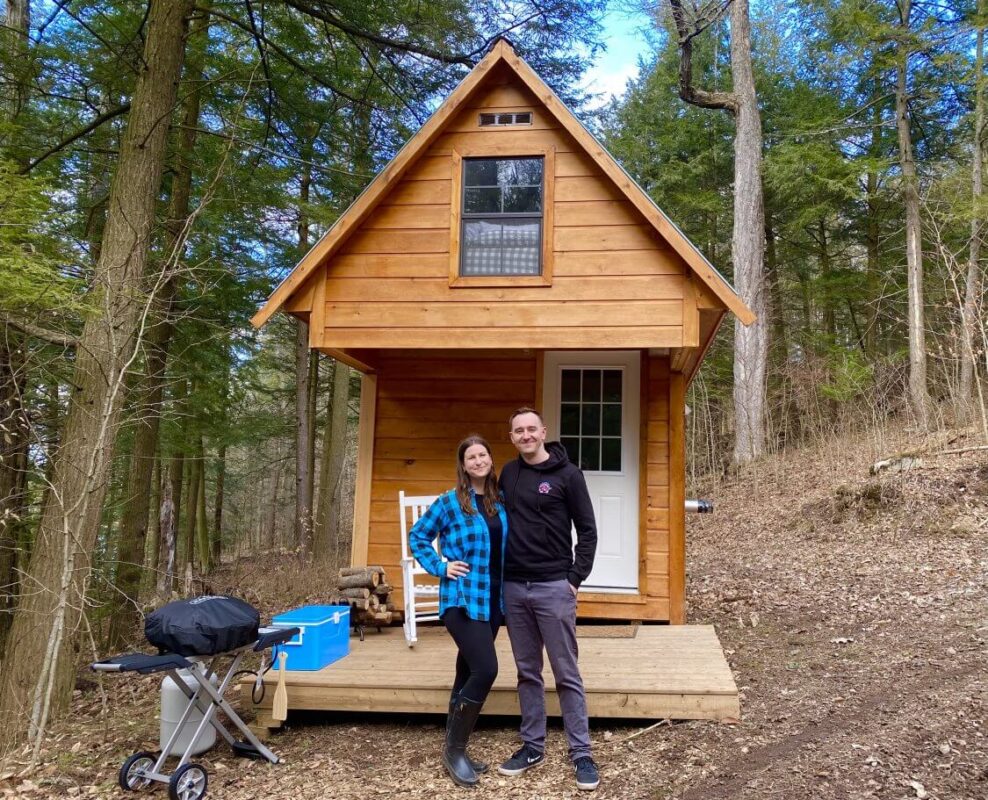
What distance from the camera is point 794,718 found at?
4418 millimetres

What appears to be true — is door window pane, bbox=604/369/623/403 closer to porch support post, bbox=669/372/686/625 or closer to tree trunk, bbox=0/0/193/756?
porch support post, bbox=669/372/686/625

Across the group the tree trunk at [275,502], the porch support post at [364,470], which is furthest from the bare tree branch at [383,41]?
the tree trunk at [275,502]

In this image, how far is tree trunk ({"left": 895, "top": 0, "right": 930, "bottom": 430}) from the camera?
1327 centimetres

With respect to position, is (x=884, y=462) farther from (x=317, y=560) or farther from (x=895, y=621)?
(x=317, y=560)

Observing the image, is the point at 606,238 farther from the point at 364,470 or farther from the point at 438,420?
the point at 364,470

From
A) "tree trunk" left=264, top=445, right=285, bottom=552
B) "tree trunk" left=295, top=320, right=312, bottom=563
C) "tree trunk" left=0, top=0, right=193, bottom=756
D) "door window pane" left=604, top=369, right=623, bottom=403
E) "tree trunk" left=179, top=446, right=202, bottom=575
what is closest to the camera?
"tree trunk" left=0, top=0, right=193, bottom=756

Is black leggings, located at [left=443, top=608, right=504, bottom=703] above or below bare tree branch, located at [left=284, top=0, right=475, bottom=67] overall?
below

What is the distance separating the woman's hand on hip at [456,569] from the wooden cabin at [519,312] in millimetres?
2460

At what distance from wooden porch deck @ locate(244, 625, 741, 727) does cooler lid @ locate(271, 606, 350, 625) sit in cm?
34

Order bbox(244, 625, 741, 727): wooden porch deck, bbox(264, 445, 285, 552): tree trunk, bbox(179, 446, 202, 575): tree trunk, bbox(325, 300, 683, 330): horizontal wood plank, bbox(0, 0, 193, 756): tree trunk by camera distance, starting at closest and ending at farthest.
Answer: bbox(244, 625, 741, 727): wooden porch deck < bbox(0, 0, 193, 756): tree trunk < bbox(325, 300, 683, 330): horizontal wood plank < bbox(179, 446, 202, 575): tree trunk < bbox(264, 445, 285, 552): tree trunk

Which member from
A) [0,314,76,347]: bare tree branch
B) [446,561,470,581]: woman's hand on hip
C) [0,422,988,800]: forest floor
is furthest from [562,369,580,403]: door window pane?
[0,314,76,347]: bare tree branch

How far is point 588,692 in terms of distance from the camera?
4531 millimetres

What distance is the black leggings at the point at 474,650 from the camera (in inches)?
146

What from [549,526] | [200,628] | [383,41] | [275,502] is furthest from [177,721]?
[275,502]
